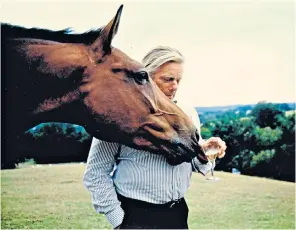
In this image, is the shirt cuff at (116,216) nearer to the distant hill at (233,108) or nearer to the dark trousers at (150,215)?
the dark trousers at (150,215)

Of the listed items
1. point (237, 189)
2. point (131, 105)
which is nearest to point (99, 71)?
point (131, 105)

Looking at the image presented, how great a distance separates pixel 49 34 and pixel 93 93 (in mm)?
177

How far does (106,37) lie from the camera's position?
3.39ft

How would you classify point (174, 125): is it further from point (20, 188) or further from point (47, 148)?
point (20, 188)

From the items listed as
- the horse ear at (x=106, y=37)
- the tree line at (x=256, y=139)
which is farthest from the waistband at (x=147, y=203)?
the tree line at (x=256, y=139)

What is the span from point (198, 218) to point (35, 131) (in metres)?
0.98

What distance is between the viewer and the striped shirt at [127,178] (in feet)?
3.56

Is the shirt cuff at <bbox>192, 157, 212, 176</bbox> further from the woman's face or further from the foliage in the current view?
the foliage

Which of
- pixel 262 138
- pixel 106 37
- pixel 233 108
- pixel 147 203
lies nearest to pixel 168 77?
pixel 106 37

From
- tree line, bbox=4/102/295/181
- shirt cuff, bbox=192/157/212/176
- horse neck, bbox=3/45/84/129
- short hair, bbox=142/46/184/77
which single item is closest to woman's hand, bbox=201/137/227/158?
shirt cuff, bbox=192/157/212/176

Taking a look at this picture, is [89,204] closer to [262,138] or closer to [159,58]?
[262,138]

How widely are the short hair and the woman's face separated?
1 cm

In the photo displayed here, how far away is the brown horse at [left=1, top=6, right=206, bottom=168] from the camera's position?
1035mm

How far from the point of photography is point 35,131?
1.94m
